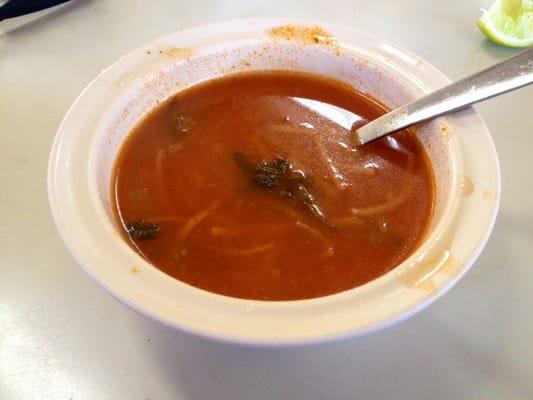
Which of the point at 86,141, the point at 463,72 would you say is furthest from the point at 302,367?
the point at 463,72

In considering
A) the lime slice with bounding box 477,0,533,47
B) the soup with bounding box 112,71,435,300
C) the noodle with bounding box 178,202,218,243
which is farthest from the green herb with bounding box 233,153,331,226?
the lime slice with bounding box 477,0,533,47

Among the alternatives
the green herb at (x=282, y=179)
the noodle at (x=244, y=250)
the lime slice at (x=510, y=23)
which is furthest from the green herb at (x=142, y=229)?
the lime slice at (x=510, y=23)

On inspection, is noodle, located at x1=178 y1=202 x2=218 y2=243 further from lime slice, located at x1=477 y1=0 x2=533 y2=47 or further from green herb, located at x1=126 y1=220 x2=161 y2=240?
lime slice, located at x1=477 y1=0 x2=533 y2=47

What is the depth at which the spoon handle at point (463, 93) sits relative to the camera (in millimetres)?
1407

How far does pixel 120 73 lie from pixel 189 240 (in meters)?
0.65

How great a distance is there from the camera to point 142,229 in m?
1.45

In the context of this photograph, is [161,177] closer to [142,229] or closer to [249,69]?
[142,229]

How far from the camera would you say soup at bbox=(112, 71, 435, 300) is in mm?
1375

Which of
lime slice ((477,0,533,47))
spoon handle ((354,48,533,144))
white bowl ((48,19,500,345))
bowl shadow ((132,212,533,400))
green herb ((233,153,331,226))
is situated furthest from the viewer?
lime slice ((477,0,533,47))

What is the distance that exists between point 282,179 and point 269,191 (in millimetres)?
64

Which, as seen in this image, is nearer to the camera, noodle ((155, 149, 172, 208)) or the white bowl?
the white bowl

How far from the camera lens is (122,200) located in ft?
5.04

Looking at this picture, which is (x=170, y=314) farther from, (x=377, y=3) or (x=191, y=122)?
(x=377, y=3)

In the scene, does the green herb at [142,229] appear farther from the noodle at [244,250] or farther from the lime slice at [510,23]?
the lime slice at [510,23]
